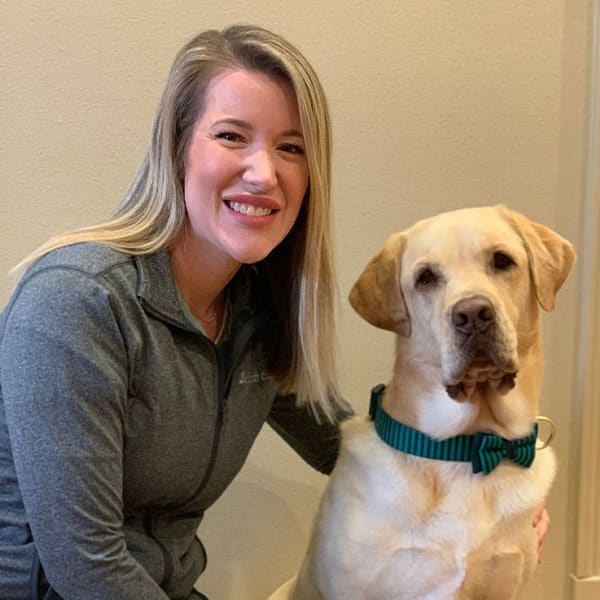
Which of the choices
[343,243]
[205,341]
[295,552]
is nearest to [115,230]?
[205,341]

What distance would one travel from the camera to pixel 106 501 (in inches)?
38.4

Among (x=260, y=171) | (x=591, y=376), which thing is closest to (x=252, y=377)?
(x=260, y=171)

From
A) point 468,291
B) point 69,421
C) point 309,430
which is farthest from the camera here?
point 309,430

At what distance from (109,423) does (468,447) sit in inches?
20.9

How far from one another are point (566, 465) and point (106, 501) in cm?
126

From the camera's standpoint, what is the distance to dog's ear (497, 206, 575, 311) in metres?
1.11

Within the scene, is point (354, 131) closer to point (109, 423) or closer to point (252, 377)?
point (252, 377)

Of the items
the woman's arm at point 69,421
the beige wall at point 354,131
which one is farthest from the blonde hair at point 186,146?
the beige wall at point 354,131

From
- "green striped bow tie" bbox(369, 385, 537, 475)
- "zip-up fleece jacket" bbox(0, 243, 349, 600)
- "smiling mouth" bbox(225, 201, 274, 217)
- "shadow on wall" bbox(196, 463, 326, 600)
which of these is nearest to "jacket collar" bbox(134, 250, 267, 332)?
"zip-up fleece jacket" bbox(0, 243, 349, 600)

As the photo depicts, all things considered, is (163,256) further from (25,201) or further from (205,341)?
(25,201)

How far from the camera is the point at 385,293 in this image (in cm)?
117

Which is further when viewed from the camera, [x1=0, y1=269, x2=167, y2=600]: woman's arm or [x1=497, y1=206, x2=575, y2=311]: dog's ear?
[x1=497, y1=206, x2=575, y2=311]: dog's ear

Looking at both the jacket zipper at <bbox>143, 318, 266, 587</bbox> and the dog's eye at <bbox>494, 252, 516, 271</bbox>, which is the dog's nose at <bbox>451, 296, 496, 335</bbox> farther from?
the jacket zipper at <bbox>143, 318, 266, 587</bbox>

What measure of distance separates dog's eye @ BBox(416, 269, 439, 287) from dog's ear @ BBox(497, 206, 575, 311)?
15 cm
